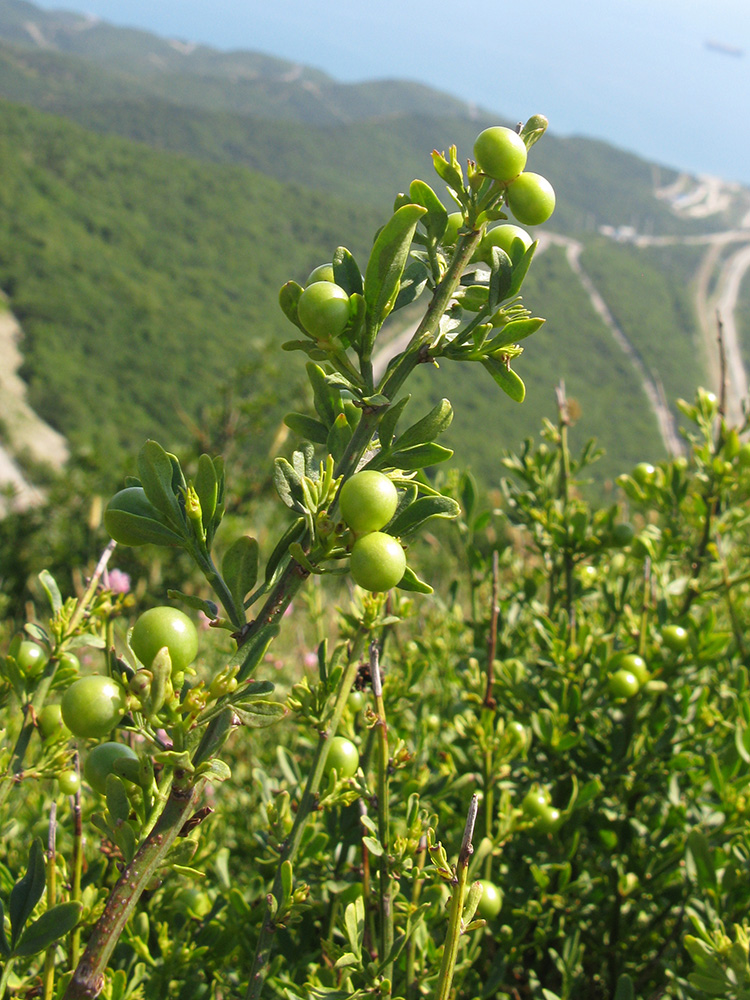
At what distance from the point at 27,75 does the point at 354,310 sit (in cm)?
17256

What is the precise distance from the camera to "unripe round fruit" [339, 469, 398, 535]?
2.93 feet

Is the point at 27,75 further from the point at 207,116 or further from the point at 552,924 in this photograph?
the point at 552,924

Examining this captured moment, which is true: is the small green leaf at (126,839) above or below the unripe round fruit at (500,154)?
below

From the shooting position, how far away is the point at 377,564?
88 centimetres

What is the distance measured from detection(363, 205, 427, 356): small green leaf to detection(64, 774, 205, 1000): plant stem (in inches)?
A: 25.5

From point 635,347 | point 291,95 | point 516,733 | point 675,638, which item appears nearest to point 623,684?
point 675,638

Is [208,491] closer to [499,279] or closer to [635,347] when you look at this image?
[499,279]

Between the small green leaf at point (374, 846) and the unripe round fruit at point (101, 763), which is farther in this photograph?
the small green leaf at point (374, 846)

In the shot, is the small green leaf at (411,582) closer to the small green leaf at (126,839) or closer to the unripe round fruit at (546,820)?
the small green leaf at (126,839)

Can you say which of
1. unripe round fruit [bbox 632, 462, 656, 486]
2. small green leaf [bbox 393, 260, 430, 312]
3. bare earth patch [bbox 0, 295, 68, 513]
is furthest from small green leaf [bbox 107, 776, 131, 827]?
bare earth patch [bbox 0, 295, 68, 513]

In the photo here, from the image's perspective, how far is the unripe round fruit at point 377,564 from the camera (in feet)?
2.88

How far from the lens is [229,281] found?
79500 mm

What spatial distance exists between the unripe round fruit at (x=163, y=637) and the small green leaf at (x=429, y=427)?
383 millimetres

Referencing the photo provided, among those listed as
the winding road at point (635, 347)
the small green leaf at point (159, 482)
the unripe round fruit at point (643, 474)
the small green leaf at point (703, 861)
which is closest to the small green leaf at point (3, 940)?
the small green leaf at point (159, 482)
